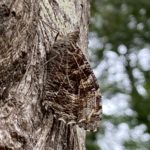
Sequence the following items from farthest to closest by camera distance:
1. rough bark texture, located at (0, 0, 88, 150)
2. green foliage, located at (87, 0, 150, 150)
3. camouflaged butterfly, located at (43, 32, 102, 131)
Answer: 1. green foliage, located at (87, 0, 150, 150)
2. camouflaged butterfly, located at (43, 32, 102, 131)
3. rough bark texture, located at (0, 0, 88, 150)

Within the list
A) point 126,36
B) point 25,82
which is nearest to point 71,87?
point 25,82

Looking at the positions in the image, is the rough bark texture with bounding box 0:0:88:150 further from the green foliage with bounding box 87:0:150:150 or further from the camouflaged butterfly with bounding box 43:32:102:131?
the green foliage with bounding box 87:0:150:150

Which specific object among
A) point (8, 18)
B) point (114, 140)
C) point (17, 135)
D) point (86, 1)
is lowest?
point (17, 135)

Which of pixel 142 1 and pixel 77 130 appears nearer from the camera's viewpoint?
pixel 77 130

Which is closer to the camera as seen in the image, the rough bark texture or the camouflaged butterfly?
the rough bark texture

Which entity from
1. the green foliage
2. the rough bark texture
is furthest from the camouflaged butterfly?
the green foliage

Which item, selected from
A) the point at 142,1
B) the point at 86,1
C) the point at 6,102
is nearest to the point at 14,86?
the point at 6,102

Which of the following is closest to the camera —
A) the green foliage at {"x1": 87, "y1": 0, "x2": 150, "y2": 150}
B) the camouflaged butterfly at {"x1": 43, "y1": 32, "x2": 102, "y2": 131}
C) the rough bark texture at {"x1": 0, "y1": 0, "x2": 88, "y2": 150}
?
the rough bark texture at {"x1": 0, "y1": 0, "x2": 88, "y2": 150}

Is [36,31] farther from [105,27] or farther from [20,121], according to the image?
[105,27]
